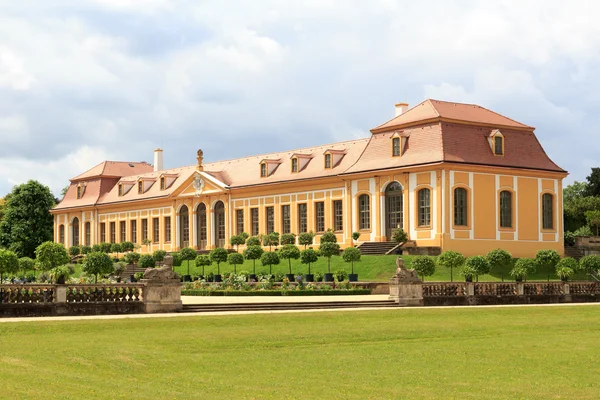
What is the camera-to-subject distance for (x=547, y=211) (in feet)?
191

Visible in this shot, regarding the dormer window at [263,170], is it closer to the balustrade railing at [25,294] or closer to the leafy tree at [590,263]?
the leafy tree at [590,263]

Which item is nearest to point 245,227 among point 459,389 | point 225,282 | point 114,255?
point 114,255

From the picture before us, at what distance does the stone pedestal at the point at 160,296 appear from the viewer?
30.7 meters

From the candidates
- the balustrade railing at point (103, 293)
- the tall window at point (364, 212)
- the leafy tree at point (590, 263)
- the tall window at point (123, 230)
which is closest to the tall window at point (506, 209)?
the tall window at point (364, 212)

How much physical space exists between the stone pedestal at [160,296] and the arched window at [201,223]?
135ft

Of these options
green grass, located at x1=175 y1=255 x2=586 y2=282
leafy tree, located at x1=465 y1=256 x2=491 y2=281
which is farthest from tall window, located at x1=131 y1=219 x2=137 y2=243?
leafy tree, located at x1=465 y1=256 x2=491 y2=281

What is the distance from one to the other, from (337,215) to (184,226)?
16.7 m

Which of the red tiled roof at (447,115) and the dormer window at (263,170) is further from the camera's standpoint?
the dormer window at (263,170)

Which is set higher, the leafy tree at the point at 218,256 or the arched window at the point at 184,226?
the arched window at the point at 184,226

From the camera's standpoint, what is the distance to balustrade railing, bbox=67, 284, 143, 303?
29609 millimetres

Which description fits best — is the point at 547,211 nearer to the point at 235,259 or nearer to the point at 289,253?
the point at 289,253

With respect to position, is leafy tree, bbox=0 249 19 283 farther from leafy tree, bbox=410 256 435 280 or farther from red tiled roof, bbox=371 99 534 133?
red tiled roof, bbox=371 99 534 133

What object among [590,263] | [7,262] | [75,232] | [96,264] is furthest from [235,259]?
[75,232]

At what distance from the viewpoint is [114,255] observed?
76750mm
